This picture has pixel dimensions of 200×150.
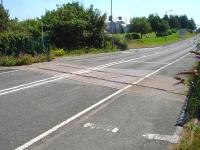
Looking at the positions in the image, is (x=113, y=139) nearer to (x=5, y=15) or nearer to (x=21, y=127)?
(x=21, y=127)

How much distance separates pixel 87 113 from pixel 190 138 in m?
3.47

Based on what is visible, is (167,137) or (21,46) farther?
(21,46)

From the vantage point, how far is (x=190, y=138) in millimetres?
7332

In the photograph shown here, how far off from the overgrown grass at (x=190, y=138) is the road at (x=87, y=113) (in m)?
0.34

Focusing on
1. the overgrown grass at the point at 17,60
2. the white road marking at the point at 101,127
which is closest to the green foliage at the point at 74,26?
the overgrown grass at the point at 17,60

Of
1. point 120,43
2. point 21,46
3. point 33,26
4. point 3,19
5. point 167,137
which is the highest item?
point 3,19

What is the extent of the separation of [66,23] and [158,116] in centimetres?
3754

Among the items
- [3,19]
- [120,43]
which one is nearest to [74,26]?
[3,19]

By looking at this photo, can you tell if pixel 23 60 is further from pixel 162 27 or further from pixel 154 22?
pixel 154 22

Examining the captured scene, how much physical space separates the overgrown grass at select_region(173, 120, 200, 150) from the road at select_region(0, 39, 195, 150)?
34 cm

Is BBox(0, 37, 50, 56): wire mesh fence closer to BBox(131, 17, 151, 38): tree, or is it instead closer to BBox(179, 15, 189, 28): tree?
BBox(131, 17, 151, 38): tree

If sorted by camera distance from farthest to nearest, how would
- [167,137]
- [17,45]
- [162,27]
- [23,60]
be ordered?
1. [162,27]
2. [17,45]
3. [23,60]
4. [167,137]

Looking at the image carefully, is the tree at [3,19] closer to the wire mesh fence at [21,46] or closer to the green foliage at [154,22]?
the wire mesh fence at [21,46]

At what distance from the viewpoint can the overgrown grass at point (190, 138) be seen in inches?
268
